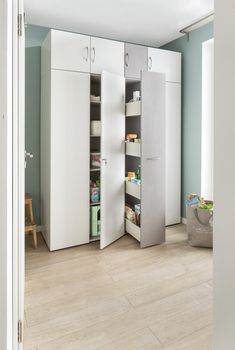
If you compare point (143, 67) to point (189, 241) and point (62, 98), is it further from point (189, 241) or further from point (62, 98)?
point (189, 241)

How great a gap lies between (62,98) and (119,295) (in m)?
1.95

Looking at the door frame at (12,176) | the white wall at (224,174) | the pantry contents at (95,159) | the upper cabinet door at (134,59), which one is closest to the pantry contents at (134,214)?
the pantry contents at (95,159)

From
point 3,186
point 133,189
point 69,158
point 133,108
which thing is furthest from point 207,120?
point 3,186

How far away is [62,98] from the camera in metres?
2.77

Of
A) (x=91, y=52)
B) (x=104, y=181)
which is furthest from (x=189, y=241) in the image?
(x=91, y=52)

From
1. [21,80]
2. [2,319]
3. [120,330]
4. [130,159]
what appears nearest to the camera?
[2,319]

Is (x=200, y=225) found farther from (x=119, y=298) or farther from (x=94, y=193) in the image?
(x=119, y=298)

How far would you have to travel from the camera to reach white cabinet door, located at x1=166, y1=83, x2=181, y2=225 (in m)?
3.50

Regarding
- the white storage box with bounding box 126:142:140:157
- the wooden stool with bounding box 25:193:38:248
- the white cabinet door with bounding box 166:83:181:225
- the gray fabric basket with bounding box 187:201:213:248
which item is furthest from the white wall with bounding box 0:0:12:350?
the white cabinet door with bounding box 166:83:181:225

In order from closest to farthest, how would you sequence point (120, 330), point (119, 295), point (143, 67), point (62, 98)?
point (120, 330) → point (119, 295) → point (62, 98) → point (143, 67)

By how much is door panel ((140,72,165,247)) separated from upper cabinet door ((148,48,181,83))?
0.56m

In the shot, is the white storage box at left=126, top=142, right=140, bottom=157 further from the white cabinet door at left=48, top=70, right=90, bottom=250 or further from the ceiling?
the ceiling

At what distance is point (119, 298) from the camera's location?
6.44ft

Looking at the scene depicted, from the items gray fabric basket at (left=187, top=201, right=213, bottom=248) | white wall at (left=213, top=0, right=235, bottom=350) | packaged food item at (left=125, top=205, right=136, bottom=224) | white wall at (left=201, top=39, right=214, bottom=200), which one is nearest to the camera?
white wall at (left=213, top=0, right=235, bottom=350)
